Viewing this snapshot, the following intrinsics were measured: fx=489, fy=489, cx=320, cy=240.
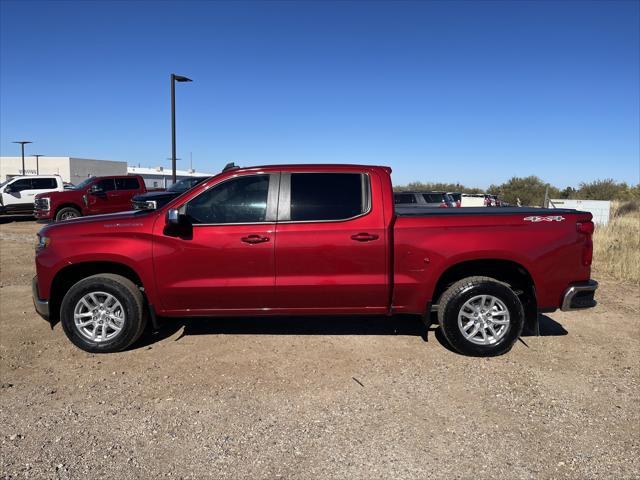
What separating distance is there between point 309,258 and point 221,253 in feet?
2.80

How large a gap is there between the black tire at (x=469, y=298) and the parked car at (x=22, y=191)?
1914 cm

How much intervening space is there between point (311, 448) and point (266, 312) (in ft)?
5.96

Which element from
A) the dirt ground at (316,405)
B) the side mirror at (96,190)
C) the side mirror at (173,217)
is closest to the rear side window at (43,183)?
the side mirror at (96,190)

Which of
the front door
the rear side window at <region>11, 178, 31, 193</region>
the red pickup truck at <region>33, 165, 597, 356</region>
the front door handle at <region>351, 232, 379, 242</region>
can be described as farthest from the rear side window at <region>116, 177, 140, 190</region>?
the front door handle at <region>351, 232, 379, 242</region>

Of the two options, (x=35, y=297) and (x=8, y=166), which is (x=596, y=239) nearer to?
(x=35, y=297)

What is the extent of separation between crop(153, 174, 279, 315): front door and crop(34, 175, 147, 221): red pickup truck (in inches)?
540

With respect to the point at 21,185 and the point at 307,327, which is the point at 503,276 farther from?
the point at 21,185

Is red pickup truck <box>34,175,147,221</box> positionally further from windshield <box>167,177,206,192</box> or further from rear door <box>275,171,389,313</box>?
rear door <box>275,171,389,313</box>

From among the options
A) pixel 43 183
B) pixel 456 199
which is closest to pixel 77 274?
pixel 456 199

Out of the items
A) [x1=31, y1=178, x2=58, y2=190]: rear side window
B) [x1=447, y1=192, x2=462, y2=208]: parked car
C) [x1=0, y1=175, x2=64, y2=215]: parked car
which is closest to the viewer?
[x1=447, y1=192, x2=462, y2=208]: parked car

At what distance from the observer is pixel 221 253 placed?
4.74 metres

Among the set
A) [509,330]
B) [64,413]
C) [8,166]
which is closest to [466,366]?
[509,330]

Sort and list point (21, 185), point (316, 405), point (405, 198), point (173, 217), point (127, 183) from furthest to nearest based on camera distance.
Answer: point (21, 185) → point (127, 183) → point (405, 198) → point (173, 217) → point (316, 405)

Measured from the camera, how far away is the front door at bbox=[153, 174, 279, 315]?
4.74 metres
